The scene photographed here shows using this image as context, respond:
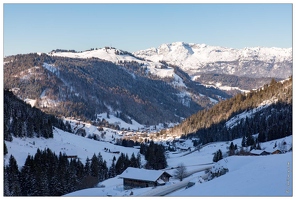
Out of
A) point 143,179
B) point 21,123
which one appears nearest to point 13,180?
point 143,179

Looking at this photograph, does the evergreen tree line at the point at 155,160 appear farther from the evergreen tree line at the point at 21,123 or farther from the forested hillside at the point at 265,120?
the forested hillside at the point at 265,120

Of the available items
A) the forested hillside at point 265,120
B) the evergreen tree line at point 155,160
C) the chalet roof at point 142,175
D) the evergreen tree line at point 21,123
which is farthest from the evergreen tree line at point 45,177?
the forested hillside at point 265,120

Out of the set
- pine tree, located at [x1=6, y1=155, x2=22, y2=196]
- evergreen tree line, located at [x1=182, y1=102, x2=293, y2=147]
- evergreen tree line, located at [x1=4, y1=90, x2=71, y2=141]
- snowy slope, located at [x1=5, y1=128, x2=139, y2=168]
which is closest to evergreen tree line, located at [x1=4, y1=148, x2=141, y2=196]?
pine tree, located at [x1=6, y1=155, x2=22, y2=196]

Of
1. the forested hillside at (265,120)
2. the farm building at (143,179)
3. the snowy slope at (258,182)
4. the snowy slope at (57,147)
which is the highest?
the forested hillside at (265,120)

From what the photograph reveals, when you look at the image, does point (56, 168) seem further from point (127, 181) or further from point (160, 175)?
point (160, 175)

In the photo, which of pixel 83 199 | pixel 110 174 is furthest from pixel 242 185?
pixel 110 174

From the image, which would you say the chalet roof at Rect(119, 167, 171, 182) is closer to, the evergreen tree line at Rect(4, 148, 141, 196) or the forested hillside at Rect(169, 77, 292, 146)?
the evergreen tree line at Rect(4, 148, 141, 196)

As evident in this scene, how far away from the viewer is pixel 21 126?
397ft

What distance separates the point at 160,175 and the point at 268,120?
104180 mm

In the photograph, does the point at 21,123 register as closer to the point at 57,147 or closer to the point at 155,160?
the point at 57,147

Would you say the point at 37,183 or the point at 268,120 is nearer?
the point at 37,183

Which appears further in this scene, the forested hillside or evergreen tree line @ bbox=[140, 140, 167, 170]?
the forested hillside

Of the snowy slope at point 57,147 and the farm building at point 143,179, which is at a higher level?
the snowy slope at point 57,147

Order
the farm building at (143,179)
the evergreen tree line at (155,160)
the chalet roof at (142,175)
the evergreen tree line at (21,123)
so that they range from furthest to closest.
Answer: the evergreen tree line at (155,160) < the evergreen tree line at (21,123) < the chalet roof at (142,175) < the farm building at (143,179)
